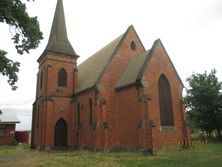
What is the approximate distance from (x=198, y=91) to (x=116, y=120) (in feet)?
47.4

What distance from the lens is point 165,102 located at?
75.2ft

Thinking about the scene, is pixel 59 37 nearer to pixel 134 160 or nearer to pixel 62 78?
pixel 62 78

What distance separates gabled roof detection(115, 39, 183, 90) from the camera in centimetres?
2238

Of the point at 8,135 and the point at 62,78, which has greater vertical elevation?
the point at 62,78

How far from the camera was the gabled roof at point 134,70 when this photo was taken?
22384 mm

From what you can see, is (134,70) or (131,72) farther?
(131,72)

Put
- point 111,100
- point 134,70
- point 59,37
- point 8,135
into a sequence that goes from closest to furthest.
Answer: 1. point 134,70
2. point 111,100
3. point 59,37
4. point 8,135

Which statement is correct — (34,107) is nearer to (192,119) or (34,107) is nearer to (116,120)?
(116,120)

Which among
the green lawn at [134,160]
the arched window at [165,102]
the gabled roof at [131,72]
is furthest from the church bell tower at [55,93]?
the arched window at [165,102]

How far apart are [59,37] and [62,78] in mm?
5723

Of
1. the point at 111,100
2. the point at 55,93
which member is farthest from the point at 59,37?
the point at 111,100

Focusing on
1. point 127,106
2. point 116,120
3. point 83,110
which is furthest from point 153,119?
point 83,110

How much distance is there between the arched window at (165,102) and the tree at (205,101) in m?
11.2

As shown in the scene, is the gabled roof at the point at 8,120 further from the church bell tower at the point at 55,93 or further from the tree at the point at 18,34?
the tree at the point at 18,34
